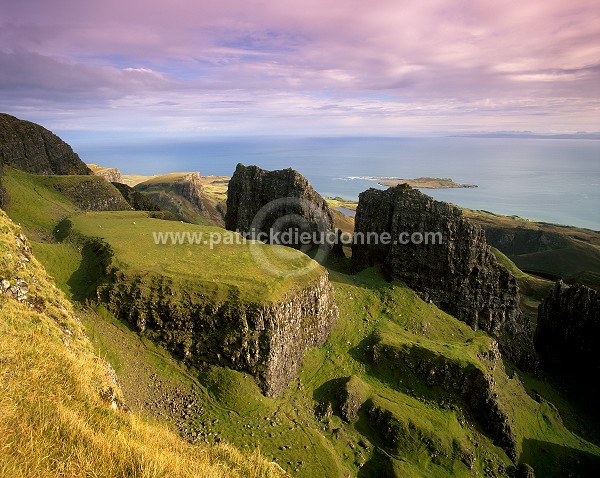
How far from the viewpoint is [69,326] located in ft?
52.0

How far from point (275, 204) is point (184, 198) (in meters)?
82.0

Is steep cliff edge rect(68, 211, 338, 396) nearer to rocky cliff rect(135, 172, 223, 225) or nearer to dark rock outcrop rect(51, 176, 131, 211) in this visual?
dark rock outcrop rect(51, 176, 131, 211)

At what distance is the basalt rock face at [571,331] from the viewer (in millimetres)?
51750

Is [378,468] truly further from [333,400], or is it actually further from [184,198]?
[184,198]

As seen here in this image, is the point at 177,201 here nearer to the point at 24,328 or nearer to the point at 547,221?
the point at 24,328

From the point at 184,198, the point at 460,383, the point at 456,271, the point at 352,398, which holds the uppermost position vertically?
the point at 184,198

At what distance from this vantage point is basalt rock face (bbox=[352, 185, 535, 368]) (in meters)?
50.4

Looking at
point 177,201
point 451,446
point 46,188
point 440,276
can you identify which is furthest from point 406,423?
point 177,201

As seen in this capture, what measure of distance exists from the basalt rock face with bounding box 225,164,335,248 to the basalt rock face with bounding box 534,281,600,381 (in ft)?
123

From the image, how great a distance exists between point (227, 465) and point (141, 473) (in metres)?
2.94

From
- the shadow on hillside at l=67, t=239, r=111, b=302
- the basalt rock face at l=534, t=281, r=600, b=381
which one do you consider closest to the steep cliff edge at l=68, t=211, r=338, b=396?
the shadow on hillside at l=67, t=239, r=111, b=302

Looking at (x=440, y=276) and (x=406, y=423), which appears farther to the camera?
(x=440, y=276)

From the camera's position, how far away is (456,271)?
5094 centimetres

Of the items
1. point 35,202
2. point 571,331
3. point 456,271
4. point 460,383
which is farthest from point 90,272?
point 571,331
